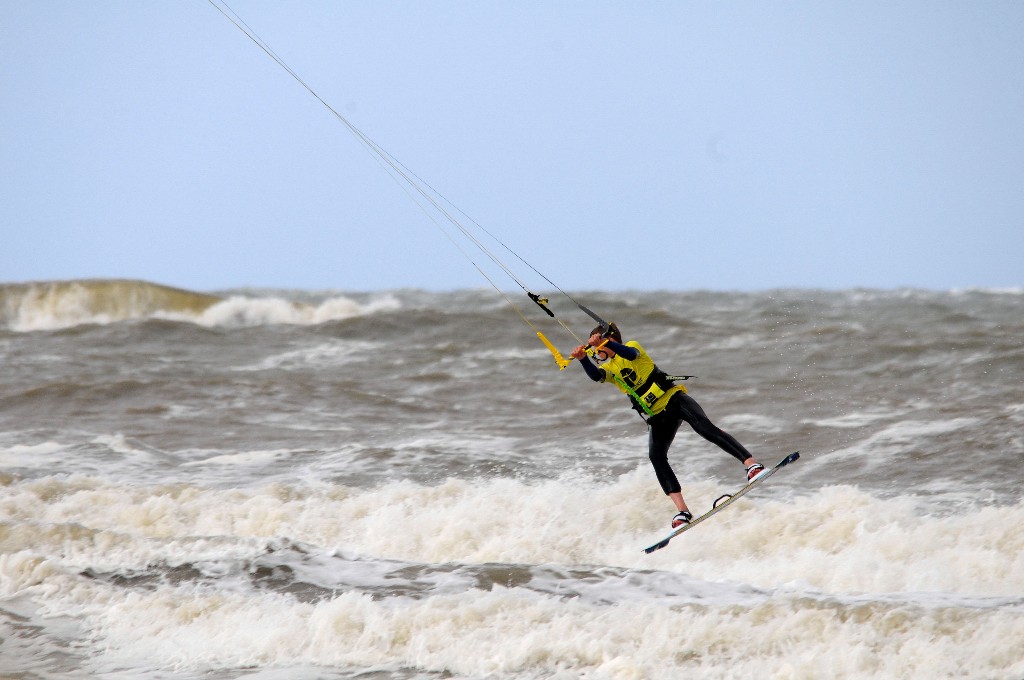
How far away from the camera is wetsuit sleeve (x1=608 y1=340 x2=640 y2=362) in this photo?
28.4ft

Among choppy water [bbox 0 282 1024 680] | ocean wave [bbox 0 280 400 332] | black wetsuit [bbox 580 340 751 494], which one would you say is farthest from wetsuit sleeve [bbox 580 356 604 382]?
A: ocean wave [bbox 0 280 400 332]

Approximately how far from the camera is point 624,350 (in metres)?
8.69

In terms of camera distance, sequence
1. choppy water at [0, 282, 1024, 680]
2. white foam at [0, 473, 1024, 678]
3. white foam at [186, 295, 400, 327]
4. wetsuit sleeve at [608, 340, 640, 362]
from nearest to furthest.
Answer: white foam at [0, 473, 1024, 678]
choppy water at [0, 282, 1024, 680]
wetsuit sleeve at [608, 340, 640, 362]
white foam at [186, 295, 400, 327]

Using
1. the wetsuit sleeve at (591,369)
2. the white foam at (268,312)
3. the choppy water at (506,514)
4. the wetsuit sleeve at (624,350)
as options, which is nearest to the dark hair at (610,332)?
the wetsuit sleeve at (624,350)

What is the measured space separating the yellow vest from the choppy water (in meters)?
1.41

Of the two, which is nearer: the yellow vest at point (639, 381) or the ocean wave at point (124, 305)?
the yellow vest at point (639, 381)

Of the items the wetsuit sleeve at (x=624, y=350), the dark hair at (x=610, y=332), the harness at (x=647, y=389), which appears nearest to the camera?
the wetsuit sleeve at (x=624, y=350)

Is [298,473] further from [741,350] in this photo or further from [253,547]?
[741,350]

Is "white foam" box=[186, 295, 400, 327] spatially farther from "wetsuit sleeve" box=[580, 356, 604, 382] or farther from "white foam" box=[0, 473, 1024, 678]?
"wetsuit sleeve" box=[580, 356, 604, 382]

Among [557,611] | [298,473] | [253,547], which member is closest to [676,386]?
[557,611]

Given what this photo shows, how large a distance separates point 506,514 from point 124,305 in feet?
90.1

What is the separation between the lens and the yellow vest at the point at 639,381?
886 cm

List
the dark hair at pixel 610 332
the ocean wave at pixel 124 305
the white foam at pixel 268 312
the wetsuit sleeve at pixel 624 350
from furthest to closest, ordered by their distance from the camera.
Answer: the ocean wave at pixel 124 305 < the white foam at pixel 268 312 < the dark hair at pixel 610 332 < the wetsuit sleeve at pixel 624 350

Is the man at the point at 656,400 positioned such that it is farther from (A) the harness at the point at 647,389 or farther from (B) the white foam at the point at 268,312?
(B) the white foam at the point at 268,312
